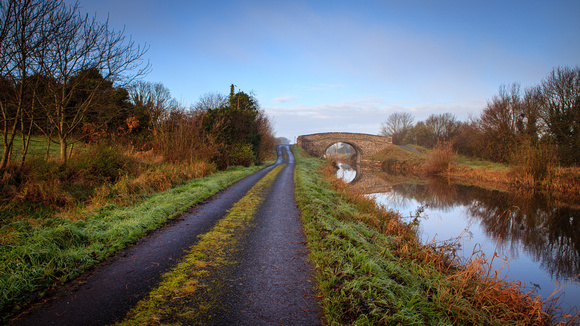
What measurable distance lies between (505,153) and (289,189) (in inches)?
986

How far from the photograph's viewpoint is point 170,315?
2742 millimetres

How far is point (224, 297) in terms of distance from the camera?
3119 millimetres

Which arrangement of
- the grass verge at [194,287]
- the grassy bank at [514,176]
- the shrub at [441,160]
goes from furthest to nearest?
the shrub at [441,160], the grassy bank at [514,176], the grass verge at [194,287]

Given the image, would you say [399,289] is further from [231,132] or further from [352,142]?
[352,142]

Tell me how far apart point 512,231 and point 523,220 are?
5.74 feet

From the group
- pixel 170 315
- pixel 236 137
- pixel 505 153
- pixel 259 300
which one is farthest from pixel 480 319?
pixel 505 153

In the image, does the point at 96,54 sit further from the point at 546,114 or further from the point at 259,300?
the point at 546,114

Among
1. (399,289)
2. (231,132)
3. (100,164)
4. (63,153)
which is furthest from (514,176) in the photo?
(63,153)

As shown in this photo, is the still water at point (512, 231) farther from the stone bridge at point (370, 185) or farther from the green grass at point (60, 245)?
the green grass at point (60, 245)

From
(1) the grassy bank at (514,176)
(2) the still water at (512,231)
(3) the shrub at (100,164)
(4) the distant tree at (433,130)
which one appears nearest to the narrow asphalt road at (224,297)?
(2) the still water at (512,231)

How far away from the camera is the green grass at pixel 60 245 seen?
10.1 feet

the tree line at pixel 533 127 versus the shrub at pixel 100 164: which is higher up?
the tree line at pixel 533 127

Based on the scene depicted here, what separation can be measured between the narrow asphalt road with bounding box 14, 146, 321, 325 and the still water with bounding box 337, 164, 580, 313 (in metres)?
2.85

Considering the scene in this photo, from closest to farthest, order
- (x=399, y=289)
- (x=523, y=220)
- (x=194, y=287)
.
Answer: (x=194, y=287) < (x=399, y=289) < (x=523, y=220)
